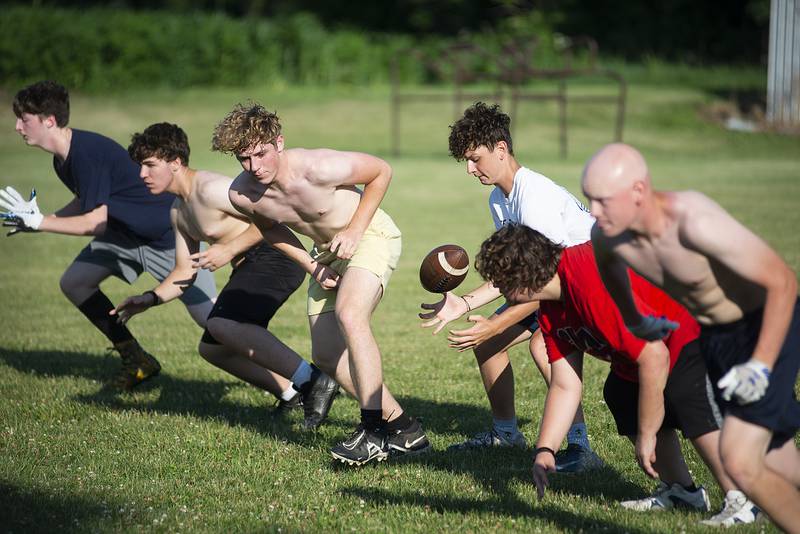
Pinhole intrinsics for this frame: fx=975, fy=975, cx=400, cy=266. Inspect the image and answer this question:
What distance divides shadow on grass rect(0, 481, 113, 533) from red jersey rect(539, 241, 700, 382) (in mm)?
2528

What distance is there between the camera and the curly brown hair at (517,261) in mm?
4492

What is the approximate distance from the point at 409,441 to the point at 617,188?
8.57 ft

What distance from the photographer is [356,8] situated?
194 feet

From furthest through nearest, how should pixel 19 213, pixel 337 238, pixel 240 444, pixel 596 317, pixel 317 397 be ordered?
pixel 19 213 < pixel 317 397 < pixel 240 444 < pixel 337 238 < pixel 596 317

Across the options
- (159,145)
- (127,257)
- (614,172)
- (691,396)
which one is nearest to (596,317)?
(691,396)

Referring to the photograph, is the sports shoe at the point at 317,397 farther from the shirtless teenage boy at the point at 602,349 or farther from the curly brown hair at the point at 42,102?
the curly brown hair at the point at 42,102

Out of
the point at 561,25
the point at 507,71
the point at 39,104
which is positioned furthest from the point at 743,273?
the point at 561,25

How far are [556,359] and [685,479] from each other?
98 centimetres

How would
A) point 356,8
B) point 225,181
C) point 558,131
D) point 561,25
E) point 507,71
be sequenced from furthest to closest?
point 356,8
point 561,25
point 558,131
point 507,71
point 225,181

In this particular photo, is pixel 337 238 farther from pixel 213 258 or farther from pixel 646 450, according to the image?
pixel 646 450

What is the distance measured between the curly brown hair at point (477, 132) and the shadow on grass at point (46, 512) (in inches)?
112

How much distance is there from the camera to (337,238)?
589 cm

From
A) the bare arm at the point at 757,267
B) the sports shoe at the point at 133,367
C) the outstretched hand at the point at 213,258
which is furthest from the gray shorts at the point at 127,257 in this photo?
the bare arm at the point at 757,267

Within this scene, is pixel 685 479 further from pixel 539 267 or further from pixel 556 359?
pixel 539 267
